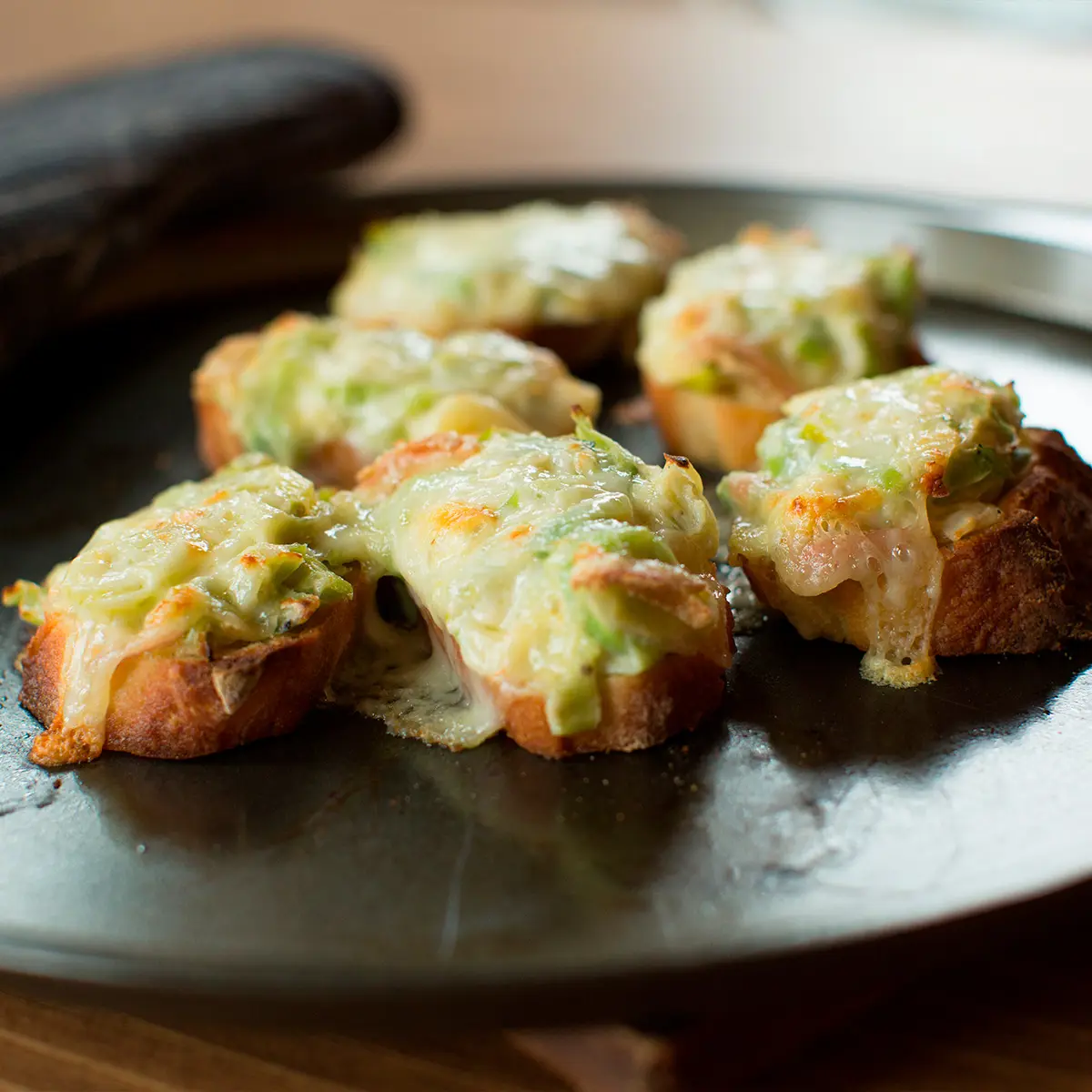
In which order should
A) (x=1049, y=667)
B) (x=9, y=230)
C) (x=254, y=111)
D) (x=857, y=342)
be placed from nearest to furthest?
(x=1049, y=667) < (x=857, y=342) < (x=9, y=230) < (x=254, y=111)

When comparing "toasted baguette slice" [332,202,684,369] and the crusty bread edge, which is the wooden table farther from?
"toasted baguette slice" [332,202,684,369]

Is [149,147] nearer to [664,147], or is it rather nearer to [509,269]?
[509,269]

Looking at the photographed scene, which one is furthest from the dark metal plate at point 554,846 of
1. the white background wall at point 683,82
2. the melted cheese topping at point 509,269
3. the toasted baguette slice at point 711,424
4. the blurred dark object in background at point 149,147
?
the white background wall at point 683,82

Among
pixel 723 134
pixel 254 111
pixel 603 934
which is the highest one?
pixel 603 934

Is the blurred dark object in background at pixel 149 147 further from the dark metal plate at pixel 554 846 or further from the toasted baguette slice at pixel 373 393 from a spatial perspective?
the dark metal plate at pixel 554 846

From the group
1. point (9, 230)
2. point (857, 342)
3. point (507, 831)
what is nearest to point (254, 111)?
point (9, 230)

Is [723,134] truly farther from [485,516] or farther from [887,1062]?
[887,1062]
